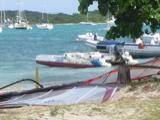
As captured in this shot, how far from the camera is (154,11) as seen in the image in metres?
13.3

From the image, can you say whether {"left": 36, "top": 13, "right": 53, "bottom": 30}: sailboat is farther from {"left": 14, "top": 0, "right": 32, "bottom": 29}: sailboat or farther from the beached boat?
the beached boat

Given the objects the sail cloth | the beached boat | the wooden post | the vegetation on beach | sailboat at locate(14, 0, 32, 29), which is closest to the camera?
the sail cloth

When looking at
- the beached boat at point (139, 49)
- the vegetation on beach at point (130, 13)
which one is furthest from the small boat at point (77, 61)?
the vegetation on beach at point (130, 13)

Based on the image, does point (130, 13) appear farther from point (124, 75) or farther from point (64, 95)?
point (64, 95)

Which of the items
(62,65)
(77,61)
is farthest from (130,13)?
(62,65)

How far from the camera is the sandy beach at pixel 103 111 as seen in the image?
1005 centimetres

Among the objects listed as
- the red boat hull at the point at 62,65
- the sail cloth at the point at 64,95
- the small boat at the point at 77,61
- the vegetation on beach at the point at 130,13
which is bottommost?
the red boat hull at the point at 62,65

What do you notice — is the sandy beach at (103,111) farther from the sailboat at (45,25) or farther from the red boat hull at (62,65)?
the sailboat at (45,25)

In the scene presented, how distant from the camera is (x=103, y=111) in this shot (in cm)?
1042

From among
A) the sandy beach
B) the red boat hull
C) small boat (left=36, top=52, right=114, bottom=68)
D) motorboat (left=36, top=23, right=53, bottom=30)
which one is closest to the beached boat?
small boat (left=36, top=52, right=114, bottom=68)

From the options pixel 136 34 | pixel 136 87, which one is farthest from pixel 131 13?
pixel 136 87

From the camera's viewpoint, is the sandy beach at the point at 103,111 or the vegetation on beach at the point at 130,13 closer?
the sandy beach at the point at 103,111

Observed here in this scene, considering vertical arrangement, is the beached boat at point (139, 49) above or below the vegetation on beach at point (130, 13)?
below

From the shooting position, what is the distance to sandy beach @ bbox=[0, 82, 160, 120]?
1005cm
